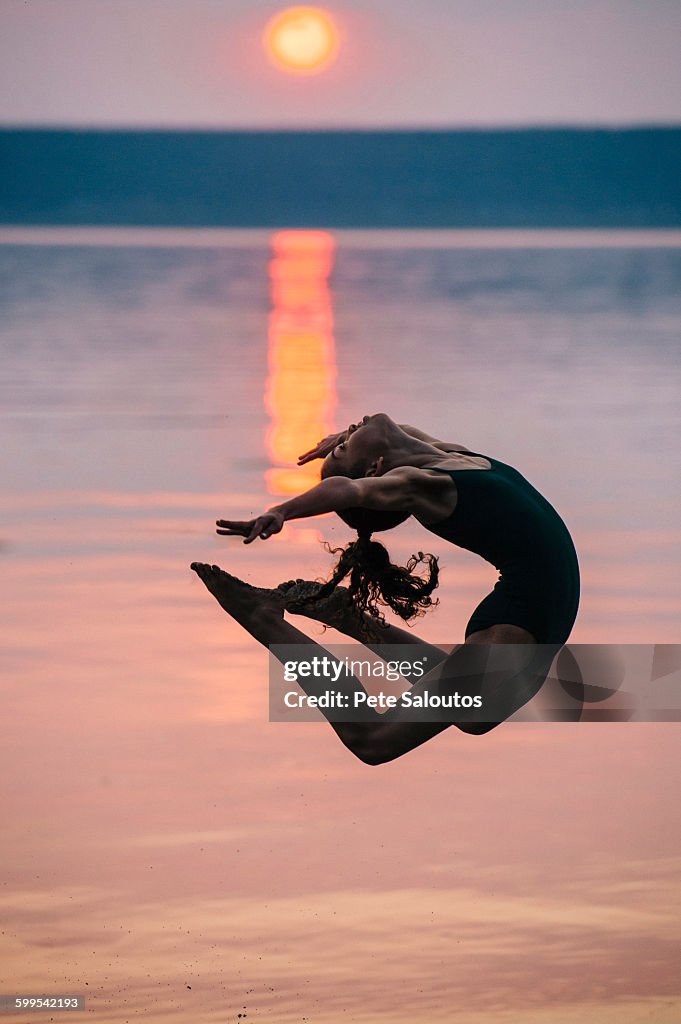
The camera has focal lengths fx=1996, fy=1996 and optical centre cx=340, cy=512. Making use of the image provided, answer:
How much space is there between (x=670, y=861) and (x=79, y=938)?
4.86 feet

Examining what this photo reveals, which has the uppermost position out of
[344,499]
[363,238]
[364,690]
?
[363,238]

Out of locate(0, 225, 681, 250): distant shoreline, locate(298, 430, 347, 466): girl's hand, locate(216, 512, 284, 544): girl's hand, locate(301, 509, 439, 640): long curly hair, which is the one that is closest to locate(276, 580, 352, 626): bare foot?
locate(301, 509, 439, 640): long curly hair

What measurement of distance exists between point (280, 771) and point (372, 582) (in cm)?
64

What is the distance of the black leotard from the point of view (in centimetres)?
491

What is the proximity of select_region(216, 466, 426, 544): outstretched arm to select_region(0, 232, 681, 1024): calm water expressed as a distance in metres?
0.90

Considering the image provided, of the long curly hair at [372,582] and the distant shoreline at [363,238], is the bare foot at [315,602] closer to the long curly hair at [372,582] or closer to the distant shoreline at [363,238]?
the long curly hair at [372,582]

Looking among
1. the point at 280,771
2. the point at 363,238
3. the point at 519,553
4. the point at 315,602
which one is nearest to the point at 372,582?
the point at 315,602

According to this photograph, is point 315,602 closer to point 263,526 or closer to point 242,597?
point 242,597

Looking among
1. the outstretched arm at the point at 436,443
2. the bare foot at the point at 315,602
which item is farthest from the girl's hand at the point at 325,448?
the bare foot at the point at 315,602

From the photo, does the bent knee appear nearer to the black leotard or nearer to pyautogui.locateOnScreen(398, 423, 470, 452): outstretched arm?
the black leotard

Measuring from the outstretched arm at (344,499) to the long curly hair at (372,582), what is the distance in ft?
1.11

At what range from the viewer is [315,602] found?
5.23m

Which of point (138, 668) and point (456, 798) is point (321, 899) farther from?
point (138, 668)

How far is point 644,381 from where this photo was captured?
13312mm
